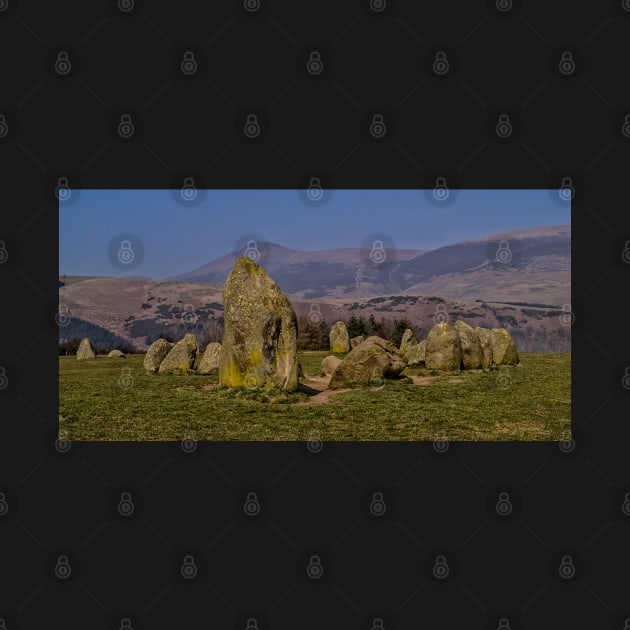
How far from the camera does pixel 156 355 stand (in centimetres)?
3212

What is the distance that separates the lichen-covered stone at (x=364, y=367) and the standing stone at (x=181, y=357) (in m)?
8.49

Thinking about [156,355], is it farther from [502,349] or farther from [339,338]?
[339,338]

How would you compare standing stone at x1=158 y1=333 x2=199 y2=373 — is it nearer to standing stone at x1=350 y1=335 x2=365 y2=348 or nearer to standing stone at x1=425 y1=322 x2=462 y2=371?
standing stone at x1=425 y1=322 x2=462 y2=371

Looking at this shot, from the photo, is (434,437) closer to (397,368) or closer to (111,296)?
(397,368)

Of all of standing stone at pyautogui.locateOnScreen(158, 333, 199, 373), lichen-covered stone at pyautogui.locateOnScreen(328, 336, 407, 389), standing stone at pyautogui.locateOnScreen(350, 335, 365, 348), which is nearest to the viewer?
lichen-covered stone at pyautogui.locateOnScreen(328, 336, 407, 389)

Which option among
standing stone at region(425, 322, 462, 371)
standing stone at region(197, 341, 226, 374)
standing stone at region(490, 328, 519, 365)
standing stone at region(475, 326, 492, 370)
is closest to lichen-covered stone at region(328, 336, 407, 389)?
standing stone at region(425, 322, 462, 371)

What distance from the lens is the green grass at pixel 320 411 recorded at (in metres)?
17.7

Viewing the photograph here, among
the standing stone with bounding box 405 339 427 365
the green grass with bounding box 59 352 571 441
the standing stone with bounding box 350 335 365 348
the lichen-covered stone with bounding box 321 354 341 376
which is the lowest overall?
the green grass with bounding box 59 352 571 441

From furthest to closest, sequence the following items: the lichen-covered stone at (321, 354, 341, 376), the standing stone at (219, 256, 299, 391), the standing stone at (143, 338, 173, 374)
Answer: the standing stone at (143, 338, 173, 374), the lichen-covered stone at (321, 354, 341, 376), the standing stone at (219, 256, 299, 391)

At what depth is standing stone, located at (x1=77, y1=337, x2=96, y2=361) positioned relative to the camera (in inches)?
1703

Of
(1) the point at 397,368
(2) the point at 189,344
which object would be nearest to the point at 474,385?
(1) the point at 397,368

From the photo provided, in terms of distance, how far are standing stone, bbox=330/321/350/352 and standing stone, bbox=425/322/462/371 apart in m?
15.0

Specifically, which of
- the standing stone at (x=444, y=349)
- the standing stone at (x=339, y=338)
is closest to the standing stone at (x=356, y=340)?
the standing stone at (x=339, y=338)

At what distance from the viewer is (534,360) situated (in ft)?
128
